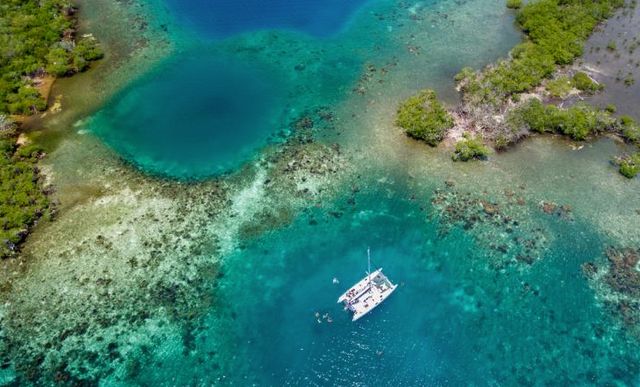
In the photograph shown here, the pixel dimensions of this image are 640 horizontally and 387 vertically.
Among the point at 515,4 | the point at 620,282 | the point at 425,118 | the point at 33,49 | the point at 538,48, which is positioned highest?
the point at 515,4

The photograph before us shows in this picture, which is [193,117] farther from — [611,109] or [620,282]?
[611,109]

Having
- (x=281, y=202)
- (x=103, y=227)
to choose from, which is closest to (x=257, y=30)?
(x=281, y=202)

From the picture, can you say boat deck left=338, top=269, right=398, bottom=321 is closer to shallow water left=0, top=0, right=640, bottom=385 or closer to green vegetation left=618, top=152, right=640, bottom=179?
shallow water left=0, top=0, right=640, bottom=385

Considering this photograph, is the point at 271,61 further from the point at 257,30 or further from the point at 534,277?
the point at 534,277

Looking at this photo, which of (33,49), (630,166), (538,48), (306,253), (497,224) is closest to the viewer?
(306,253)

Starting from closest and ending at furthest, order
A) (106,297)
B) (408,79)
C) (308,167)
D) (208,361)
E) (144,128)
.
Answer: (208,361) → (106,297) → (308,167) → (144,128) → (408,79)

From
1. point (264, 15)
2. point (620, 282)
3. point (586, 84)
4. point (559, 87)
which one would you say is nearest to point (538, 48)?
point (559, 87)
